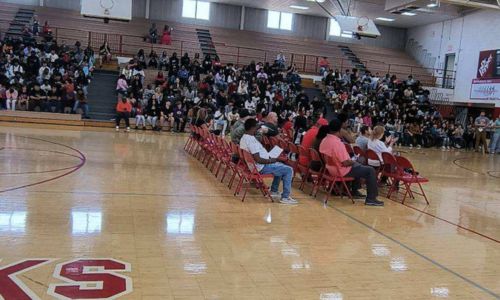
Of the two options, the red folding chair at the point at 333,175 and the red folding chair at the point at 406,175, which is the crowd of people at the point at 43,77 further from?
the red folding chair at the point at 406,175

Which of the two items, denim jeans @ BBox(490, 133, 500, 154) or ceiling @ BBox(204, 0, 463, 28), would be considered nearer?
denim jeans @ BBox(490, 133, 500, 154)

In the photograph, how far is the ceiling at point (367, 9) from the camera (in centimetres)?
2523

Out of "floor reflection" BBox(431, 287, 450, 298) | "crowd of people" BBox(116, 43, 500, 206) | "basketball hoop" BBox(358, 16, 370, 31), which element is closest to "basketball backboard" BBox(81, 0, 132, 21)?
"crowd of people" BBox(116, 43, 500, 206)

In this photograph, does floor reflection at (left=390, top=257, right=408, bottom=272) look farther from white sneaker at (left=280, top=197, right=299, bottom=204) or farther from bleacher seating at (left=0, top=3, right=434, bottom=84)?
bleacher seating at (left=0, top=3, right=434, bottom=84)

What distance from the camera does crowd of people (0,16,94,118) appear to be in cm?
1700

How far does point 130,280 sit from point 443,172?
10028 mm

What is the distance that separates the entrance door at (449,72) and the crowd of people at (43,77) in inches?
735

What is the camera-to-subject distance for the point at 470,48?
84.7ft

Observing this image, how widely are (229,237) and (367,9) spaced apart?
79.1 ft

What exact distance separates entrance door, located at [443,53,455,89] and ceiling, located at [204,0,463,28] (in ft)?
7.35

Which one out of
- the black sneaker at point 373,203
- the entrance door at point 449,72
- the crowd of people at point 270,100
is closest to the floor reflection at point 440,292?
the black sneaker at point 373,203

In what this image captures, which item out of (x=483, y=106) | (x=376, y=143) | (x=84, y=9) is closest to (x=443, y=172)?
(x=376, y=143)

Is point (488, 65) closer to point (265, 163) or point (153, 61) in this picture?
point (153, 61)

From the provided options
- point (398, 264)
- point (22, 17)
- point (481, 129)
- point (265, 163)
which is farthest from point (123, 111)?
point (481, 129)
